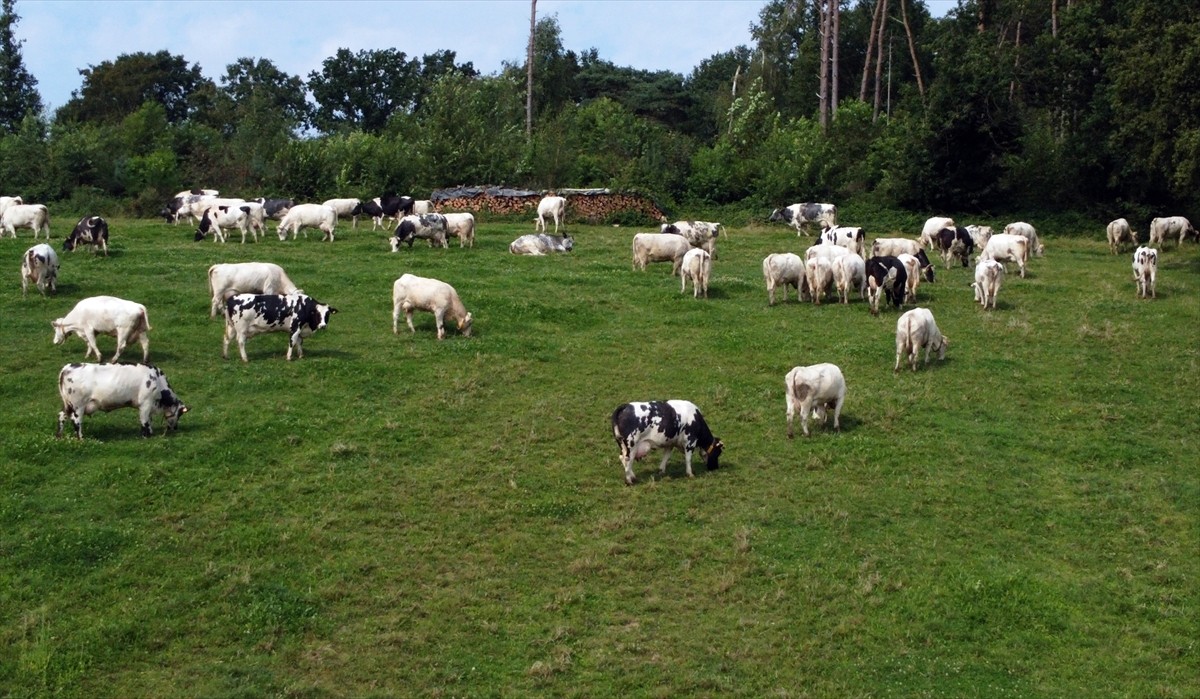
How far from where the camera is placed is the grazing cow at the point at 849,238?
3984cm

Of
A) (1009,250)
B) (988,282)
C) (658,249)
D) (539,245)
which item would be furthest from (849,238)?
(539,245)

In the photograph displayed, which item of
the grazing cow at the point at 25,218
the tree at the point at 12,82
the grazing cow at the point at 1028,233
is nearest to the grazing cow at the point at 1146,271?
the grazing cow at the point at 1028,233

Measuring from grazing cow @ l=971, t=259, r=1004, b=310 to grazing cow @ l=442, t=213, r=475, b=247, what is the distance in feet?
55.4

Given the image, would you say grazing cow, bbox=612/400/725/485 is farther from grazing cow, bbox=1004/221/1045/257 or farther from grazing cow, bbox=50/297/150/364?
grazing cow, bbox=1004/221/1045/257

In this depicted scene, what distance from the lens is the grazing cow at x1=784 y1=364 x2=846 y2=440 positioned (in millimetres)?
22719

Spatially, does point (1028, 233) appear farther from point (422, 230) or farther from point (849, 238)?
point (422, 230)

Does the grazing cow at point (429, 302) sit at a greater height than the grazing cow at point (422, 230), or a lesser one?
lesser

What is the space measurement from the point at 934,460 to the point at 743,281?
1443 cm

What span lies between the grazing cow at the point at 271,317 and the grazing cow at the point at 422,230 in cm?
1375

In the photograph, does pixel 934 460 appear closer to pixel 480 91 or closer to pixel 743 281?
pixel 743 281

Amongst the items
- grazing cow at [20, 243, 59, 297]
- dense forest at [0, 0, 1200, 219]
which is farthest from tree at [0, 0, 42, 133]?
grazing cow at [20, 243, 59, 297]

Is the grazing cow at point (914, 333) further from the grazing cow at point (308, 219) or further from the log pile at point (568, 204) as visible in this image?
the log pile at point (568, 204)

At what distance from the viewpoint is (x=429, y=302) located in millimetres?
28938

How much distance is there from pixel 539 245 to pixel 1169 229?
24391 mm
